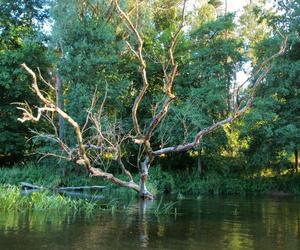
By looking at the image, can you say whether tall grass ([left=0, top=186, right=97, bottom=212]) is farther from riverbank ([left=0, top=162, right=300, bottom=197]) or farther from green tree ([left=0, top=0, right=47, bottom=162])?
green tree ([left=0, top=0, right=47, bottom=162])

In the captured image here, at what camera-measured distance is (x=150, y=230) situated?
10.9m

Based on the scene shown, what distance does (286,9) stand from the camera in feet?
86.8

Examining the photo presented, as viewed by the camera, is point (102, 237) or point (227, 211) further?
point (227, 211)

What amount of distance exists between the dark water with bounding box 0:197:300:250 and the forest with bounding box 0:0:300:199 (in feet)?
34.3

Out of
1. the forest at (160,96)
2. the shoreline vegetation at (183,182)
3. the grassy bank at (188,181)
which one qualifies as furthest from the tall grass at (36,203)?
the grassy bank at (188,181)

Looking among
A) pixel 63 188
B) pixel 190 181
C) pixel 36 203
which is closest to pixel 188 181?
pixel 190 181

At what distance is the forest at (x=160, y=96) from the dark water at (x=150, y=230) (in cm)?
1045

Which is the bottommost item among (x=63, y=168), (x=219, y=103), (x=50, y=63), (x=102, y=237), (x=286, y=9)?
(x=102, y=237)

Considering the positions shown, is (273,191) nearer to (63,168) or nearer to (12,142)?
(63,168)

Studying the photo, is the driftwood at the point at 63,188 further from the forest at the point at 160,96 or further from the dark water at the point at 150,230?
the dark water at the point at 150,230

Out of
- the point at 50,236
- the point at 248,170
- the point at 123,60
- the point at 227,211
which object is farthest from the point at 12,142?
the point at 50,236

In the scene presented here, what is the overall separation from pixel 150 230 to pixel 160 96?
17491mm

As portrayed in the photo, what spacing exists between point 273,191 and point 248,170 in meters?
2.39

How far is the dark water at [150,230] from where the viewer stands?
29.2ft
